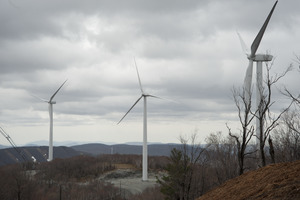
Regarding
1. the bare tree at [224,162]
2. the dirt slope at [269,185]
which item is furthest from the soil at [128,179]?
the dirt slope at [269,185]

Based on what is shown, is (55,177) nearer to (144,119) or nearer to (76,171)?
(76,171)

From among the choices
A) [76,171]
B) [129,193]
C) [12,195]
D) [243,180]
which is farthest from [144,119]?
[76,171]

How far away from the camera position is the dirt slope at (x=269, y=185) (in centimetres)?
1292

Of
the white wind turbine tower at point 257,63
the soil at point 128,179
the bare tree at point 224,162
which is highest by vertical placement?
the white wind turbine tower at point 257,63

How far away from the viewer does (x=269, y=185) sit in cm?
1462

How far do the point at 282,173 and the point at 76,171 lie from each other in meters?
139

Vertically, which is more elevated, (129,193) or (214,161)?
(214,161)

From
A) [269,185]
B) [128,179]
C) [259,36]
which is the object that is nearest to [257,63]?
[259,36]

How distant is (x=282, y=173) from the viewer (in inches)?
616

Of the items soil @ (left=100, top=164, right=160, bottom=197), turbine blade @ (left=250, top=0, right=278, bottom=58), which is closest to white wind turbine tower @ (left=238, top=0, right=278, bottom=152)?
turbine blade @ (left=250, top=0, right=278, bottom=58)

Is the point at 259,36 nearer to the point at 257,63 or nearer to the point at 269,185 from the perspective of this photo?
the point at 257,63

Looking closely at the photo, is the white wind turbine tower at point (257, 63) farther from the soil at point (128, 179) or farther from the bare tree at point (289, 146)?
the soil at point (128, 179)

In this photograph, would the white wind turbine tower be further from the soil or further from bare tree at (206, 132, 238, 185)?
the soil

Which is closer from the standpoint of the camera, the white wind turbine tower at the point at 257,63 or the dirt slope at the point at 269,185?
the dirt slope at the point at 269,185
